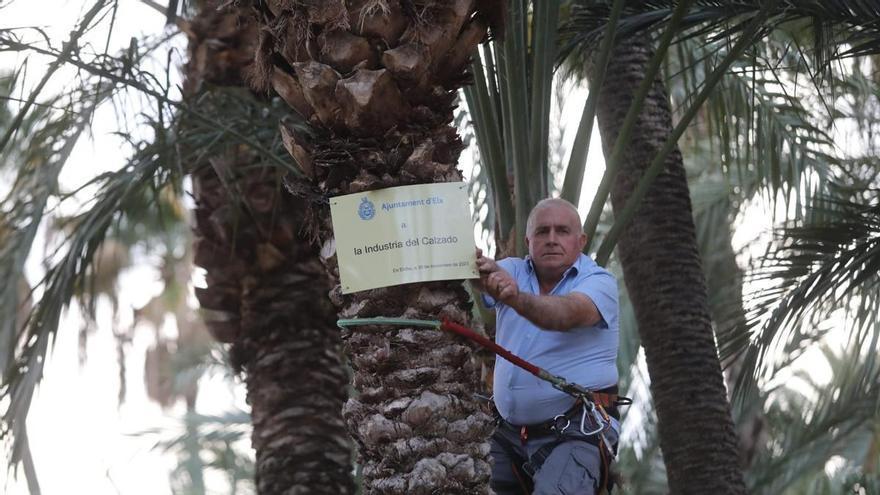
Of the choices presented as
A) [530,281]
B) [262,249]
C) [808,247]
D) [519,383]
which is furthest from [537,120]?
[262,249]

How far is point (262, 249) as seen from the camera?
8.14 meters

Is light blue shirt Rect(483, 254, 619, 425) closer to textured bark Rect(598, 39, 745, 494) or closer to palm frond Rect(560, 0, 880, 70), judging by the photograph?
palm frond Rect(560, 0, 880, 70)

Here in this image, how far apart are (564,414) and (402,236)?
2.90ft

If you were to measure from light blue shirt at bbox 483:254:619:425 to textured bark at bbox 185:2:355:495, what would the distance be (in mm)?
3592

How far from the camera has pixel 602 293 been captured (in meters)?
4.41

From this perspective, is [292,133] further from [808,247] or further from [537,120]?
[808,247]

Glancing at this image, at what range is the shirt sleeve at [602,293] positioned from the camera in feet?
14.4

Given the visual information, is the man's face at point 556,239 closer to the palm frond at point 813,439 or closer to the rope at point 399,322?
the rope at point 399,322

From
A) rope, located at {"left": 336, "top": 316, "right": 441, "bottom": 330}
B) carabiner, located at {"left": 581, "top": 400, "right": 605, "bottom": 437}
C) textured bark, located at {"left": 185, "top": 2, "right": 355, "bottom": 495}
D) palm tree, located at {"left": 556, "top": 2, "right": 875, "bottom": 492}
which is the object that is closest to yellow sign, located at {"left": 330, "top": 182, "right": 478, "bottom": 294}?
rope, located at {"left": 336, "top": 316, "right": 441, "bottom": 330}

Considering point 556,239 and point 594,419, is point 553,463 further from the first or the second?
point 556,239

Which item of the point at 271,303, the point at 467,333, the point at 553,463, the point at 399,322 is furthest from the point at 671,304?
the point at 399,322

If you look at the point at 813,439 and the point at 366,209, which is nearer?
the point at 366,209

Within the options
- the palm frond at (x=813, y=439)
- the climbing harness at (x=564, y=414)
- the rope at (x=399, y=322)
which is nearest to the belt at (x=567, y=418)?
the climbing harness at (x=564, y=414)

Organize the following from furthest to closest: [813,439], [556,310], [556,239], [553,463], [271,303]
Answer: [813,439] < [271,303] < [556,239] < [553,463] < [556,310]
